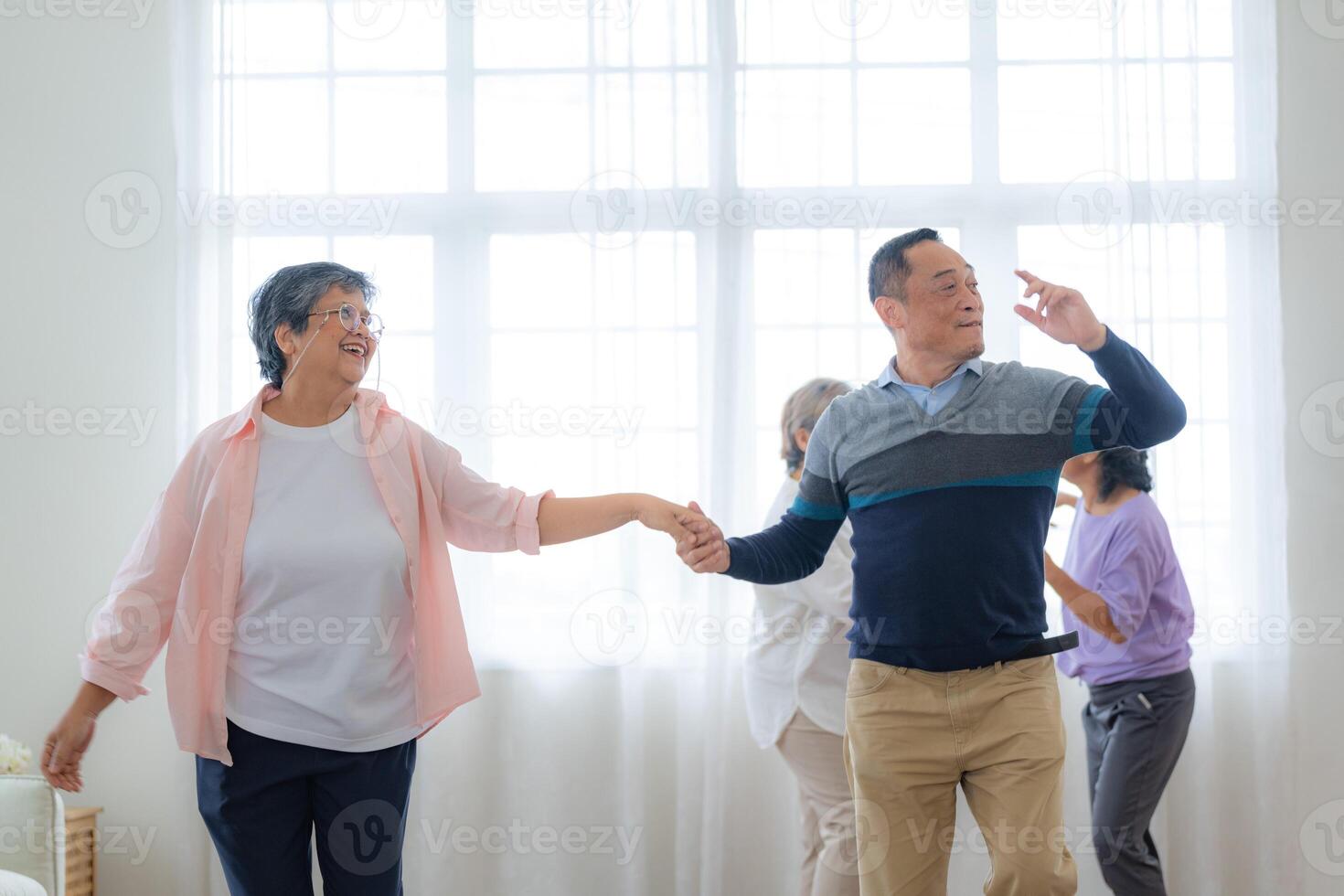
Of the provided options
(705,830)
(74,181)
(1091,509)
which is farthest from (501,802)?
(74,181)

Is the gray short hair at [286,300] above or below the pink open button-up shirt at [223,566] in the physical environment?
above

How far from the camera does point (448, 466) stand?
6.83 ft

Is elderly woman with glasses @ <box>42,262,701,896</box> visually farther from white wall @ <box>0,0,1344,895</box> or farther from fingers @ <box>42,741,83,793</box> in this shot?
white wall @ <box>0,0,1344,895</box>

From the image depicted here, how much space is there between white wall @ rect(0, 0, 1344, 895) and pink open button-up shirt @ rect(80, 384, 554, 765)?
159 centimetres

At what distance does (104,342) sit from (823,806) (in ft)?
8.82
